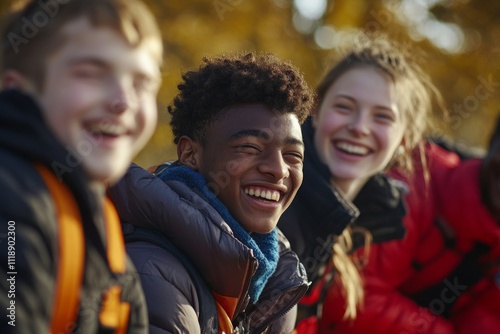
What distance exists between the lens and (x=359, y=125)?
3736mm

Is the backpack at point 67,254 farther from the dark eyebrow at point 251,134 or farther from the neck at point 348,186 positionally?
the neck at point 348,186

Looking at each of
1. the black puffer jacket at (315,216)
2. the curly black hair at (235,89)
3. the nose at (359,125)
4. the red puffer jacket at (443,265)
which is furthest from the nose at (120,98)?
the red puffer jacket at (443,265)

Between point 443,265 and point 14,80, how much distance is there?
3.16 metres

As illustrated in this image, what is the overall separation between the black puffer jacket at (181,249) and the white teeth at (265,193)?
0.20 metres

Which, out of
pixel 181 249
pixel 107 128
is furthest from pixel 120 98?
pixel 181 249

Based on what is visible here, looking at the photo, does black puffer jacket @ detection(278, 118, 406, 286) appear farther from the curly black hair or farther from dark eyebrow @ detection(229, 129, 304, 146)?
dark eyebrow @ detection(229, 129, 304, 146)

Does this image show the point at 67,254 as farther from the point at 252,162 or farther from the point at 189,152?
the point at 189,152

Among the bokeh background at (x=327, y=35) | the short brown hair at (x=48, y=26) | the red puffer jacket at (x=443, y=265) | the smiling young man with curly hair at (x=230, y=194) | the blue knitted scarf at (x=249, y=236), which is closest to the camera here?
the short brown hair at (x=48, y=26)

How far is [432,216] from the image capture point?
4.45 metres

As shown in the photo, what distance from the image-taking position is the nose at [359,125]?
3.73 metres

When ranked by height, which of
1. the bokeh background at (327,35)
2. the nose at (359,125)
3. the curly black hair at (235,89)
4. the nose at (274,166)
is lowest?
the nose at (274,166)

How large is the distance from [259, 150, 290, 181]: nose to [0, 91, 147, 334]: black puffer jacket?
103 centimetres

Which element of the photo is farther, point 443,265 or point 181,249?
point 443,265

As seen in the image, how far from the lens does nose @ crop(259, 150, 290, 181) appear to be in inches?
108
